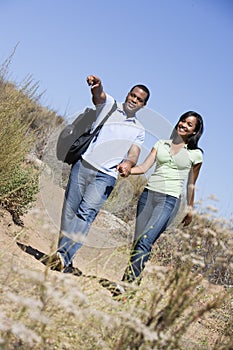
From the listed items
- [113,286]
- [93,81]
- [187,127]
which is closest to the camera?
[113,286]

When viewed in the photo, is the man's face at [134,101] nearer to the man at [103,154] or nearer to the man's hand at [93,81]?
the man at [103,154]

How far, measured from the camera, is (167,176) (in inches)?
166

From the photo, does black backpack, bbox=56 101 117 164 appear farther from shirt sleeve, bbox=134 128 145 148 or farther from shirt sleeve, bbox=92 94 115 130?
shirt sleeve, bbox=134 128 145 148

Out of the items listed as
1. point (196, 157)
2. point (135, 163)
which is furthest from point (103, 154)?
point (196, 157)

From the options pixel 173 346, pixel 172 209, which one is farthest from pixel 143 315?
pixel 172 209

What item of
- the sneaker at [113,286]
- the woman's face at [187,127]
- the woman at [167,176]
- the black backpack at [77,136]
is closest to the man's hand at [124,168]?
the woman at [167,176]

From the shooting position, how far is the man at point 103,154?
4.27m

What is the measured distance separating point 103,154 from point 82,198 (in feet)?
1.40

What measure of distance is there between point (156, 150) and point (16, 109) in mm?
1747

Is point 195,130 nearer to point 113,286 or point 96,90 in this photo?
point 96,90

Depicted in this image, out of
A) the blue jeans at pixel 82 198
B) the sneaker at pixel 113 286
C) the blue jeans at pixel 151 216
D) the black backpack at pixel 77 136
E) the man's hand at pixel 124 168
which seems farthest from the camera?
the black backpack at pixel 77 136

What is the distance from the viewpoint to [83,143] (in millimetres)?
4355

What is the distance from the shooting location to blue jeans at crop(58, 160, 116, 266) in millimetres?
4266

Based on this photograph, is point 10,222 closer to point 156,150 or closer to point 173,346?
point 156,150
